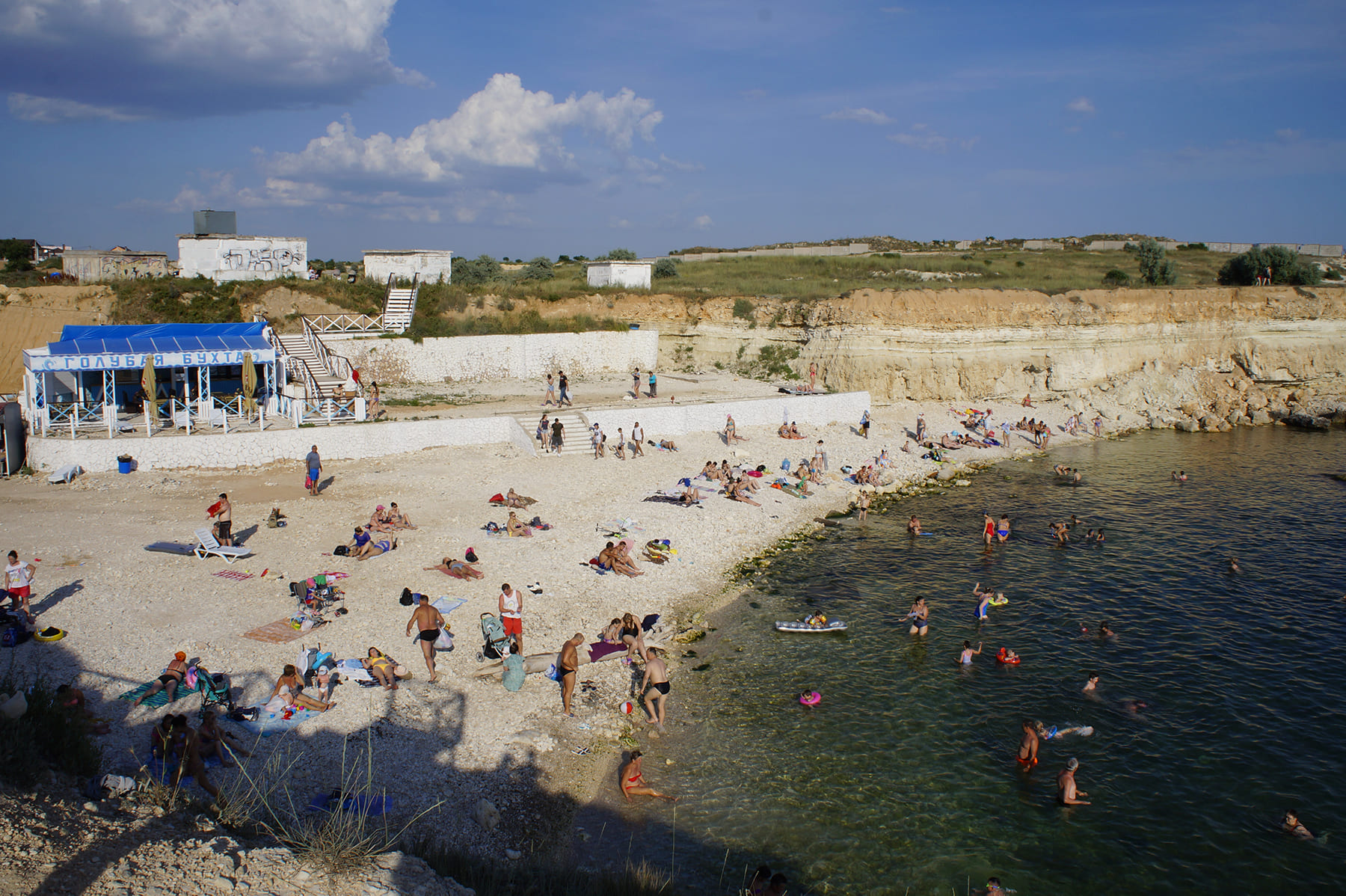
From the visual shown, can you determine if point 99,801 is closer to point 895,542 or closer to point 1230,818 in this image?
point 1230,818

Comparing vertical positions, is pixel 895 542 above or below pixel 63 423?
below

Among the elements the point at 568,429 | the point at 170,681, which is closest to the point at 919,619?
the point at 170,681

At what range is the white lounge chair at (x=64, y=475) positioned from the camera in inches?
767

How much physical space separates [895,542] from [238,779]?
16.1 metres

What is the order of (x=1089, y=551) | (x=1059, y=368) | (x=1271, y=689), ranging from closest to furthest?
(x=1271, y=689)
(x=1089, y=551)
(x=1059, y=368)

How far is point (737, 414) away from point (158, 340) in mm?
19454

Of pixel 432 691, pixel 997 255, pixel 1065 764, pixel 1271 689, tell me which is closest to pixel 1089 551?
pixel 1271 689

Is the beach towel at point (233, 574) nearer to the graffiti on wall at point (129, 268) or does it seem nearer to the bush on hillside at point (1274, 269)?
the graffiti on wall at point (129, 268)

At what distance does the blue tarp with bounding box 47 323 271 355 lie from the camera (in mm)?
22708

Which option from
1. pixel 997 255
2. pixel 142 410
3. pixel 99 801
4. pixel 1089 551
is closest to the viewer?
pixel 99 801

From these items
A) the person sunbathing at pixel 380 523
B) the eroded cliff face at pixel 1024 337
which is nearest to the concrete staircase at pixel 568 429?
the person sunbathing at pixel 380 523

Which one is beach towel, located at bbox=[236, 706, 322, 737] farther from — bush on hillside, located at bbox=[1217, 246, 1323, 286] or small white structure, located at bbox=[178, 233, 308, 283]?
bush on hillside, located at bbox=[1217, 246, 1323, 286]

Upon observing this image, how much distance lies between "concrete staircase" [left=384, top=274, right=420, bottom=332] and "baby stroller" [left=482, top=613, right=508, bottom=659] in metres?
23.6

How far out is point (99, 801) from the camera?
23.1 feet
